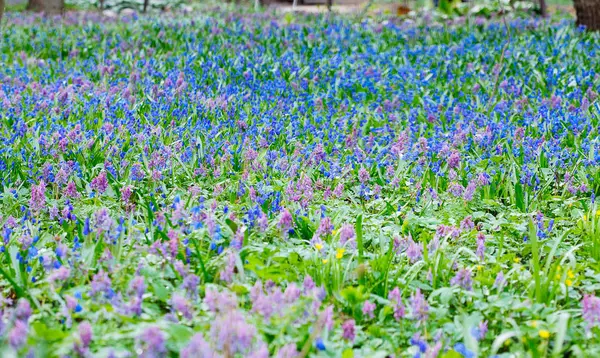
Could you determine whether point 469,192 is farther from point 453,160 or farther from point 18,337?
point 18,337

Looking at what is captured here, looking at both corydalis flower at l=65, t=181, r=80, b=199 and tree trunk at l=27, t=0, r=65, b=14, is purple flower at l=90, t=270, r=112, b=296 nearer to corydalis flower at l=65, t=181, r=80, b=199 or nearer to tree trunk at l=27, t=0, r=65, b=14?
corydalis flower at l=65, t=181, r=80, b=199

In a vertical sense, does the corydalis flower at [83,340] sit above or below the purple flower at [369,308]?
above

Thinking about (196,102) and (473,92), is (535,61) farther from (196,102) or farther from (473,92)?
(196,102)

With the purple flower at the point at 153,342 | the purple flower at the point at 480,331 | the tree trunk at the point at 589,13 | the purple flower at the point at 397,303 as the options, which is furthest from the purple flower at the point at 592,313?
the tree trunk at the point at 589,13

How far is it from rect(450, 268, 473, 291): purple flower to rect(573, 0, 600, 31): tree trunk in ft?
28.0

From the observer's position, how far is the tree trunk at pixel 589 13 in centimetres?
1059

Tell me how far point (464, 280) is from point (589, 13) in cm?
871

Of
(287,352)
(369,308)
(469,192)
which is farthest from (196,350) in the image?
(469,192)

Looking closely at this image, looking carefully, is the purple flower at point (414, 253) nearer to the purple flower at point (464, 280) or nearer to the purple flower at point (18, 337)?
the purple flower at point (464, 280)

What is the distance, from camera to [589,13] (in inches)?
420

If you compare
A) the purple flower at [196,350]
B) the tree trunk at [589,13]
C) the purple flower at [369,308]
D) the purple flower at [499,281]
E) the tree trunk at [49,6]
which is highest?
the tree trunk at [589,13]

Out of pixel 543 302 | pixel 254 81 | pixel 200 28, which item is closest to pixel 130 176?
pixel 543 302

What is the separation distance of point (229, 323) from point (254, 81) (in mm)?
5773

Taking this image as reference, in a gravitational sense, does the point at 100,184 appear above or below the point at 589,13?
below
